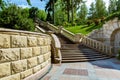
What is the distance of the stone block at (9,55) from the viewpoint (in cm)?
494

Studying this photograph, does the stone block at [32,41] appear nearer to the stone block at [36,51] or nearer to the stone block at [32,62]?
the stone block at [36,51]

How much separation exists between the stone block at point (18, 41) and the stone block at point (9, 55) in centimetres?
18

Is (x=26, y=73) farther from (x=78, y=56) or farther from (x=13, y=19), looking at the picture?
(x=78, y=56)

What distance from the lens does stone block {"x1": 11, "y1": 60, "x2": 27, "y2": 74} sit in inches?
214

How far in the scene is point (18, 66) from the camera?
18.7 ft

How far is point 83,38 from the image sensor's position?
722 inches

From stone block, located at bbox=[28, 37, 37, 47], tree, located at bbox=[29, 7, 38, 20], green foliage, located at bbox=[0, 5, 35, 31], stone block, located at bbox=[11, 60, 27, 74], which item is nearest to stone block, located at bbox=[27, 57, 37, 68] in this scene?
stone block, located at bbox=[11, 60, 27, 74]

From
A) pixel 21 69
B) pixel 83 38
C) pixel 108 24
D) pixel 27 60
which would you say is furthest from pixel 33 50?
pixel 108 24

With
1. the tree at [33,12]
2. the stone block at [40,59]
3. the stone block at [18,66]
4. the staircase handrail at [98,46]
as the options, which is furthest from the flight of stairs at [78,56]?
the tree at [33,12]

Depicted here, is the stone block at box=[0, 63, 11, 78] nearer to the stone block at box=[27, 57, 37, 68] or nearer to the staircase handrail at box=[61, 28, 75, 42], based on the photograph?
the stone block at box=[27, 57, 37, 68]

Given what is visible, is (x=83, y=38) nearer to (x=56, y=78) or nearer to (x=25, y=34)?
(x=56, y=78)

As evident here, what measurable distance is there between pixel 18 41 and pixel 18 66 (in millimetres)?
789

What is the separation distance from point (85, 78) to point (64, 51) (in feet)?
23.0

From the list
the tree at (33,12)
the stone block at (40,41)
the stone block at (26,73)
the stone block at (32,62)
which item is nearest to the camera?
the stone block at (26,73)
